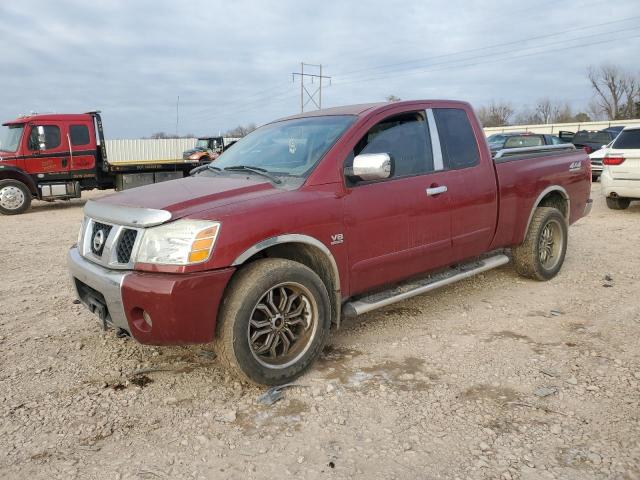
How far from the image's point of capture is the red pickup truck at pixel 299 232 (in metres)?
2.98

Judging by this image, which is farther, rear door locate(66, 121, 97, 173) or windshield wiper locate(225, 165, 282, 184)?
rear door locate(66, 121, 97, 173)

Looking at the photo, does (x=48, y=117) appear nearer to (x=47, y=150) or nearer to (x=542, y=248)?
(x=47, y=150)

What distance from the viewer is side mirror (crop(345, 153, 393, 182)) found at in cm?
342

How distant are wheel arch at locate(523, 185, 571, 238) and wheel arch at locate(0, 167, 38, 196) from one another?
12.0 meters

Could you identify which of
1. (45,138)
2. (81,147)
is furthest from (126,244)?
(81,147)

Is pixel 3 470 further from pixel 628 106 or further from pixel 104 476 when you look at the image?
pixel 628 106

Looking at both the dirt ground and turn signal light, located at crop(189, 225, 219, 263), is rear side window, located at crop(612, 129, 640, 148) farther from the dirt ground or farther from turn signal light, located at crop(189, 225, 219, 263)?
turn signal light, located at crop(189, 225, 219, 263)

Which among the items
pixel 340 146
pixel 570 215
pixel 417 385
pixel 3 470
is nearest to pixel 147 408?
pixel 3 470

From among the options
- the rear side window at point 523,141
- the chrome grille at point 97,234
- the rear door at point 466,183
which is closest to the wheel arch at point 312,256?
the chrome grille at point 97,234

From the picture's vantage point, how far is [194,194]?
336 cm

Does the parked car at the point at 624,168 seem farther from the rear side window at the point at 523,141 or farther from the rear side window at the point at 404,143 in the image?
the rear side window at the point at 404,143

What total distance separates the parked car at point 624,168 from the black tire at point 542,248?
4.86m

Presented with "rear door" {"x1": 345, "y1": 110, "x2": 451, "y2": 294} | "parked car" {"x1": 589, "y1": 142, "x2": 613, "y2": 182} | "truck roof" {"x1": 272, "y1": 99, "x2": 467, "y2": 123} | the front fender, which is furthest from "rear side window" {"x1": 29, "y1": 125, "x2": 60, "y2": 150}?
"parked car" {"x1": 589, "y1": 142, "x2": 613, "y2": 182}

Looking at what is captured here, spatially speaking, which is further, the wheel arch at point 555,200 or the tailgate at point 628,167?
the tailgate at point 628,167
